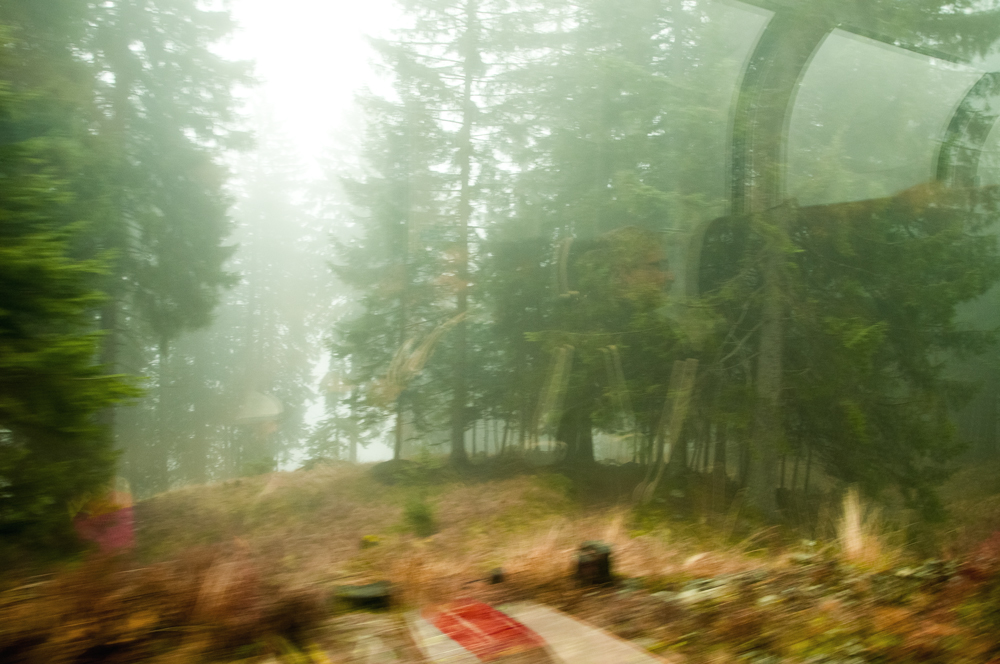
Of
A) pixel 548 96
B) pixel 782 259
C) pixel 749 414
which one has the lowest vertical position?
pixel 749 414

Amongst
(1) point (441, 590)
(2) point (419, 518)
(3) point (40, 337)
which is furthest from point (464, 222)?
(1) point (441, 590)

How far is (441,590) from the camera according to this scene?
4508 millimetres

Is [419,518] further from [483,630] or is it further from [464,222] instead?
[483,630]

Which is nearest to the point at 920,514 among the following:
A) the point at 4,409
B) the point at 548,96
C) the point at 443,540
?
the point at 443,540

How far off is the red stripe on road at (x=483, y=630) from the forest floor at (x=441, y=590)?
0.86 feet

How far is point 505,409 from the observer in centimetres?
1012

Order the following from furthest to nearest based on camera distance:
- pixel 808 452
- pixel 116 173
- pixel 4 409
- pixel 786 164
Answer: pixel 808 452
pixel 786 164
pixel 116 173
pixel 4 409

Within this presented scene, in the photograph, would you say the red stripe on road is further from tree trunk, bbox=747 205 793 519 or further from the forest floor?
tree trunk, bbox=747 205 793 519

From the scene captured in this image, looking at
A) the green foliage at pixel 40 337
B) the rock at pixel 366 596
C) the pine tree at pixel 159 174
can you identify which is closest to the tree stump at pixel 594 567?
the rock at pixel 366 596

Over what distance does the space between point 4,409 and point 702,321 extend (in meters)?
8.47

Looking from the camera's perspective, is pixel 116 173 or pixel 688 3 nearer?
pixel 116 173

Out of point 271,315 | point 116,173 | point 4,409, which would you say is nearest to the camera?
point 4,409

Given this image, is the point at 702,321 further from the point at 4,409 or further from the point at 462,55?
the point at 4,409

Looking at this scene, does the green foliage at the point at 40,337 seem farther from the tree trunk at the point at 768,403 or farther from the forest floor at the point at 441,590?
the tree trunk at the point at 768,403
